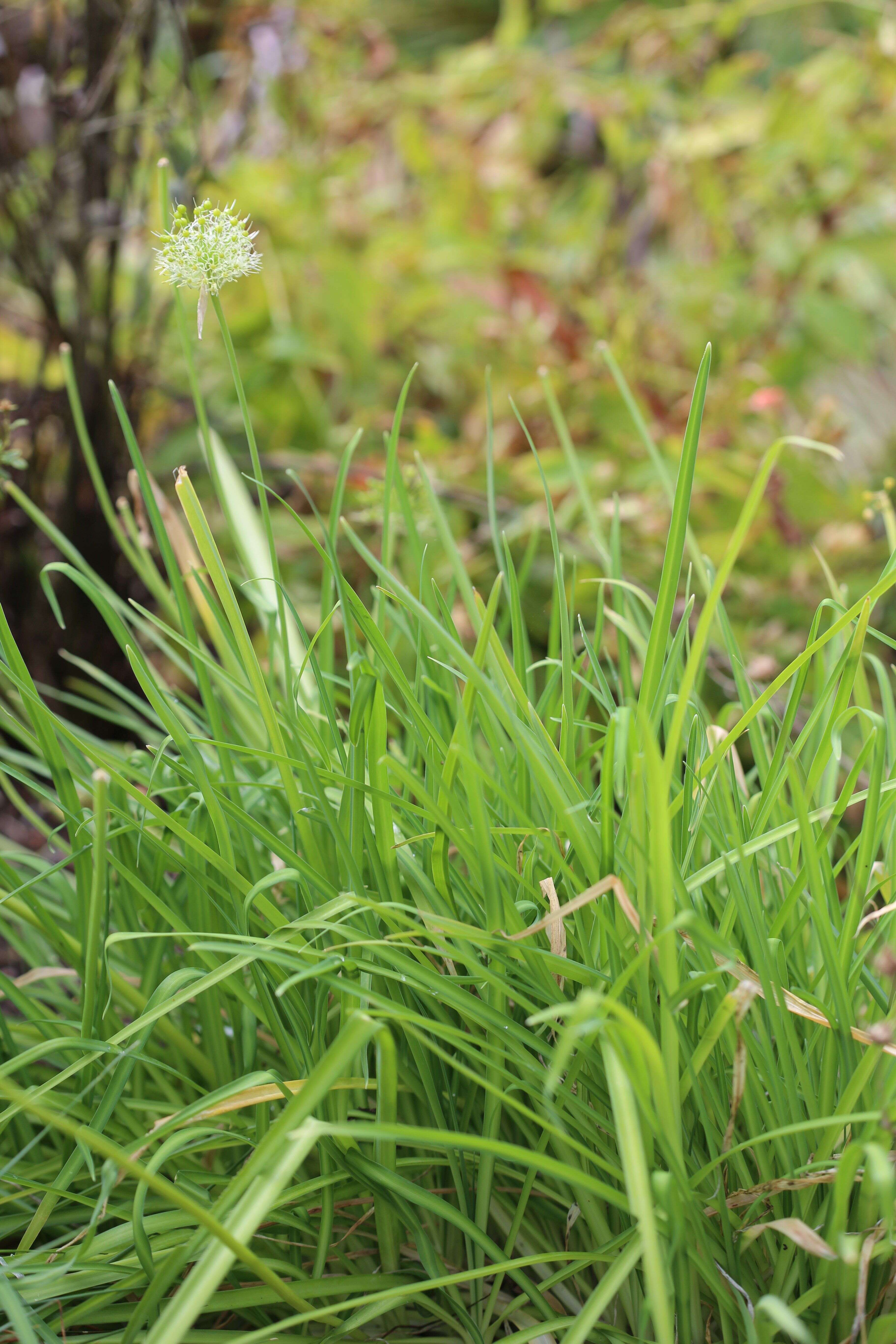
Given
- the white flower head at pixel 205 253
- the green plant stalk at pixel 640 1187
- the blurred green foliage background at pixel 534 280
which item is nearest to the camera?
the green plant stalk at pixel 640 1187

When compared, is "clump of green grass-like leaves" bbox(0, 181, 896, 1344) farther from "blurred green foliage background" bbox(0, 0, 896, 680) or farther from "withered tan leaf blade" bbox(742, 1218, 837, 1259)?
"blurred green foliage background" bbox(0, 0, 896, 680)

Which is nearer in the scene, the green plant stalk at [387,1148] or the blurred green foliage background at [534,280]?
the green plant stalk at [387,1148]

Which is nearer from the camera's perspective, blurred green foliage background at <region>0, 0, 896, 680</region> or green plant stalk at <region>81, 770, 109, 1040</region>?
green plant stalk at <region>81, 770, 109, 1040</region>

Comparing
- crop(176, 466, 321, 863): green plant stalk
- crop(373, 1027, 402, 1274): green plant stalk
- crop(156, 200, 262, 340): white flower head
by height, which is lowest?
crop(373, 1027, 402, 1274): green plant stalk

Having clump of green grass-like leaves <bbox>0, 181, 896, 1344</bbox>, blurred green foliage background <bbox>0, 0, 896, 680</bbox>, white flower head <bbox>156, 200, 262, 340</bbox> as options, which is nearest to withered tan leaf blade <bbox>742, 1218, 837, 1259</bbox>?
clump of green grass-like leaves <bbox>0, 181, 896, 1344</bbox>

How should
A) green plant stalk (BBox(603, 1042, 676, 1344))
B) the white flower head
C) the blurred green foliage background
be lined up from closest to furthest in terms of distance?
green plant stalk (BBox(603, 1042, 676, 1344)), the white flower head, the blurred green foliage background

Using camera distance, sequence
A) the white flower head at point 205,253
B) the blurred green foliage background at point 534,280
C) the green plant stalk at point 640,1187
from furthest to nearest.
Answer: the blurred green foliage background at point 534,280
the white flower head at point 205,253
the green plant stalk at point 640,1187

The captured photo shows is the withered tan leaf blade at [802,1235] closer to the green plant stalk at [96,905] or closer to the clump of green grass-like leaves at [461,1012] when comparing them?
the clump of green grass-like leaves at [461,1012]

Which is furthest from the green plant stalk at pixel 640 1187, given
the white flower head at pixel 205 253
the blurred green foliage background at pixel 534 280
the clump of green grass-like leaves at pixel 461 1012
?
the blurred green foliage background at pixel 534 280
